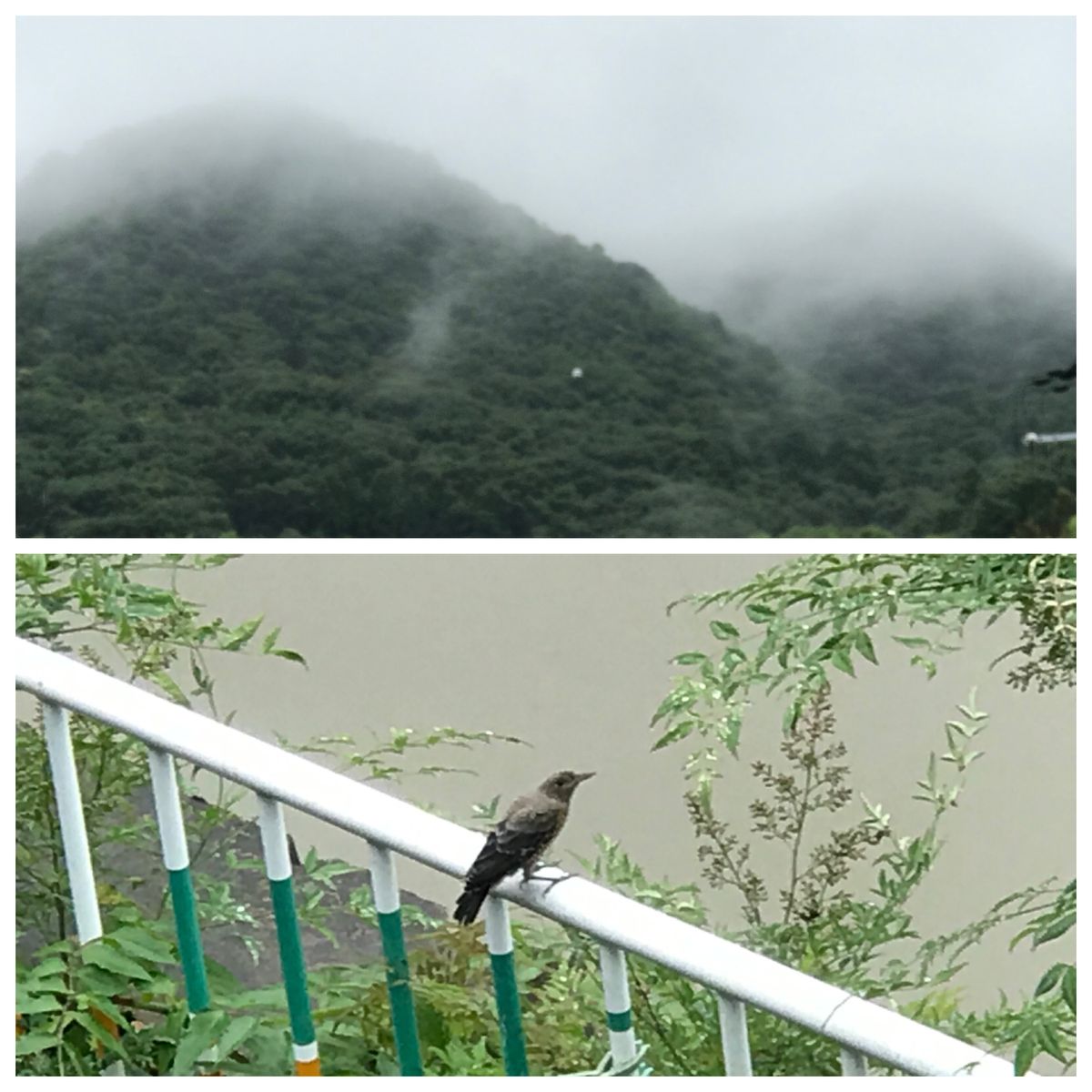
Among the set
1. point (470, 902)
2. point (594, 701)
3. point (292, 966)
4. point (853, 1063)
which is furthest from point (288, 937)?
point (853, 1063)

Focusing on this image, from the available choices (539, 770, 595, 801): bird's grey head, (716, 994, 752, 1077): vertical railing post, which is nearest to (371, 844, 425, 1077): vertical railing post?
(539, 770, 595, 801): bird's grey head

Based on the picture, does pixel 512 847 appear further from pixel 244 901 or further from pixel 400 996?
pixel 244 901

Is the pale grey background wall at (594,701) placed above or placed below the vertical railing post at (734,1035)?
above

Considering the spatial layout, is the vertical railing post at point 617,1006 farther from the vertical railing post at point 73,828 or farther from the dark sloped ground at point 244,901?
the vertical railing post at point 73,828

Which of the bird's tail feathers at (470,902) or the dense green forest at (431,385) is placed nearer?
the bird's tail feathers at (470,902)

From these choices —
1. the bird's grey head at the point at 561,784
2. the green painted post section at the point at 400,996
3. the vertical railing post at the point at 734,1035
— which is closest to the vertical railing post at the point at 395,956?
the green painted post section at the point at 400,996

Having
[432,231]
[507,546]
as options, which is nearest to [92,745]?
[507,546]

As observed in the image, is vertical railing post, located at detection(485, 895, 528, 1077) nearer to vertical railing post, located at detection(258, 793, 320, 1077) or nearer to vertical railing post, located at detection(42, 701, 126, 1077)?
vertical railing post, located at detection(258, 793, 320, 1077)

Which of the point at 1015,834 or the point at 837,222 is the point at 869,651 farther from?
the point at 837,222
